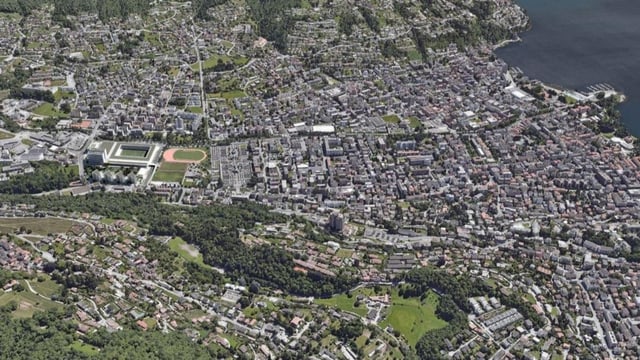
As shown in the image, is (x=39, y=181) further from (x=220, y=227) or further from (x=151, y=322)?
(x=151, y=322)

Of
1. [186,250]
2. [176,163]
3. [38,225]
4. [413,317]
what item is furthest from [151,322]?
[176,163]

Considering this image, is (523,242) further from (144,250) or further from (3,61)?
(3,61)

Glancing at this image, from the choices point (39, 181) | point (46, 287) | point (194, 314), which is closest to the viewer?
point (194, 314)

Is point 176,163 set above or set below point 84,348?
above

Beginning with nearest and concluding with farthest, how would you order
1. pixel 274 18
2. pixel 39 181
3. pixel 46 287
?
pixel 46 287 < pixel 39 181 < pixel 274 18

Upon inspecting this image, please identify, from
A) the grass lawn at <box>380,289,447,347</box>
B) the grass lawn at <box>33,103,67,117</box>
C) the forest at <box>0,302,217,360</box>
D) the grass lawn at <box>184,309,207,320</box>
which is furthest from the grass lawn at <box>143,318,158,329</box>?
the grass lawn at <box>33,103,67,117</box>

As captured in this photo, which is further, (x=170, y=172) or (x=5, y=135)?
(x=5, y=135)

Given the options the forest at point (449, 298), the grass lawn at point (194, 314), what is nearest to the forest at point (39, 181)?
the grass lawn at point (194, 314)

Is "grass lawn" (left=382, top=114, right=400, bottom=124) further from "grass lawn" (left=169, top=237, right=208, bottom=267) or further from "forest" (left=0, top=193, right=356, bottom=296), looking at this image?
"grass lawn" (left=169, top=237, right=208, bottom=267)
